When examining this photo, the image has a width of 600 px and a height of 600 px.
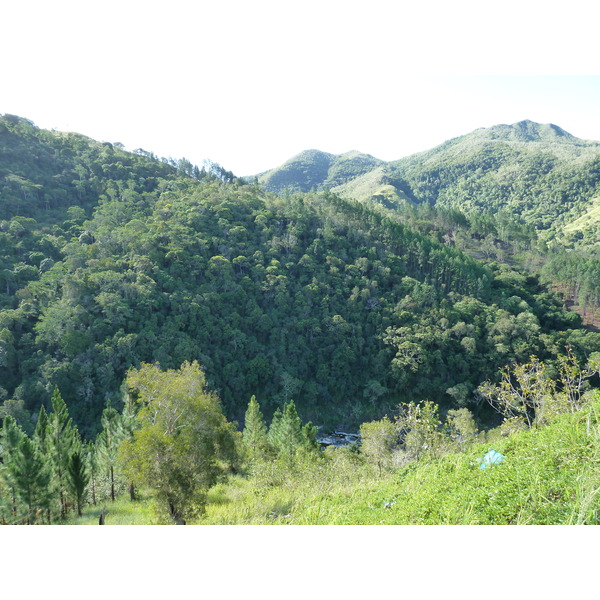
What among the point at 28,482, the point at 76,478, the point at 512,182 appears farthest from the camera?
the point at 512,182

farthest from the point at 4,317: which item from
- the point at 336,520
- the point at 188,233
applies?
the point at 336,520

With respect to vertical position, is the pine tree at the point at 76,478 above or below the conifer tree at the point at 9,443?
below

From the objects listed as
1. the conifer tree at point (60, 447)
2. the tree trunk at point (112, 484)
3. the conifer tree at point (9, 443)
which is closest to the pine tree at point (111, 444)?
the tree trunk at point (112, 484)

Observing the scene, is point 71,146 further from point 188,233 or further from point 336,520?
point 336,520

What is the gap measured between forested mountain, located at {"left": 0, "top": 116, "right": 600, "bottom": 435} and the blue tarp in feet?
90.4

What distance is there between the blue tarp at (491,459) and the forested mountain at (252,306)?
27555mm

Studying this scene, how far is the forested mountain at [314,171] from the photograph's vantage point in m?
152

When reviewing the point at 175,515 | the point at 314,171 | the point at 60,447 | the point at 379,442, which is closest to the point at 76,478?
the point at 60,447

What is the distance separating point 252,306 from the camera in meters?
36.6

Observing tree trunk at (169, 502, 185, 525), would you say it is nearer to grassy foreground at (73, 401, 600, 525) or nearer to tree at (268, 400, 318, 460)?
grassy foreground at (73, 401, 600, 525)

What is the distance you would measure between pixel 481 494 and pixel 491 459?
1.66 meters

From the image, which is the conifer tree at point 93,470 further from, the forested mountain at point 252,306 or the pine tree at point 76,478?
the forested mountain at point 252,306

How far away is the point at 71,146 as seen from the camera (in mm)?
59156

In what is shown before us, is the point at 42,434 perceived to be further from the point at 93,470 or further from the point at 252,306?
the point at 252,306
